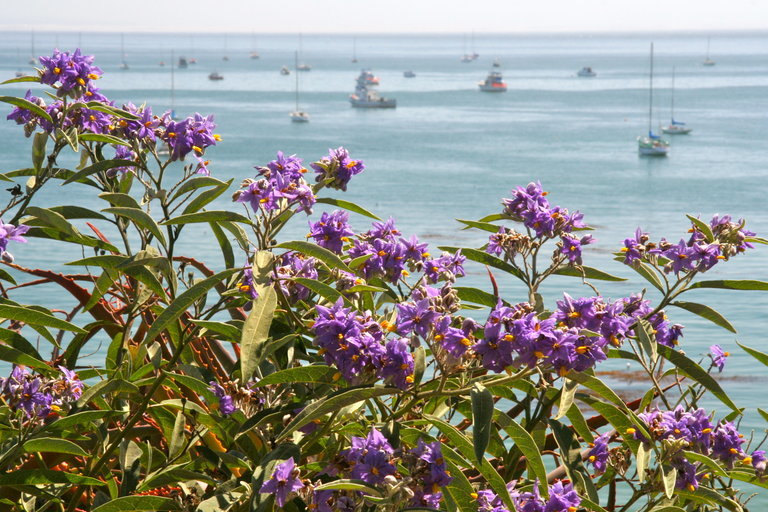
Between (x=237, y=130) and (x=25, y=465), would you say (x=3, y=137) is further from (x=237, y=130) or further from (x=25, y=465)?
(x=25, y=465)

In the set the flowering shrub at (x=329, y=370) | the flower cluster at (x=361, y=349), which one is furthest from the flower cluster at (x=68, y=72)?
the flower cluster at (x=361, y=349)

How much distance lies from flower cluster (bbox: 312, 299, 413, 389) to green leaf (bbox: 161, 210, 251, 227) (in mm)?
244

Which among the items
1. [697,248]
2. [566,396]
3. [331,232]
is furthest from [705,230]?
[331,232]

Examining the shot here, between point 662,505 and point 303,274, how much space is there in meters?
0.61

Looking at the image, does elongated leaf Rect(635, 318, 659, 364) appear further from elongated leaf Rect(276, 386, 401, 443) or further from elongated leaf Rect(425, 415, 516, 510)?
elongated leaf Rect(276, 386, 401, 443)

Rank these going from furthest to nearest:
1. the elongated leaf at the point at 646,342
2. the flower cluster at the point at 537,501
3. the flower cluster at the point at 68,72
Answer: the flower cluster at the point at 68,72
the elongated leaf at the point at 646,342
the flower cluster at the point at 537,501

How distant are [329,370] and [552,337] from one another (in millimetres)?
280

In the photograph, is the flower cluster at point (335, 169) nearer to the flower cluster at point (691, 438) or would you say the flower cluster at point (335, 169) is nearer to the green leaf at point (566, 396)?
the green leaf at point (566, 396)

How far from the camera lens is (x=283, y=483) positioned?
3.69 feet

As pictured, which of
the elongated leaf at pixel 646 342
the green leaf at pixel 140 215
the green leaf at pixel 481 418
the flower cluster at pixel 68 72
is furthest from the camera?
the flower cluster at pixel 68 72

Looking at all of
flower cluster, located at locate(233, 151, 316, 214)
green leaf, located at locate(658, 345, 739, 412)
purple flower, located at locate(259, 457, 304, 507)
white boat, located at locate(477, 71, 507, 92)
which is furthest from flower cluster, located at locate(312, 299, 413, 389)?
white boat, located at locate(477, 71, 507, 92)

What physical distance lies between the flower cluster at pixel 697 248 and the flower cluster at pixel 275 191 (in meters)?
0.54

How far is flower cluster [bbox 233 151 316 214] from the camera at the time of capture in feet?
4.30

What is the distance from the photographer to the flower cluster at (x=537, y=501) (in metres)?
1.16
